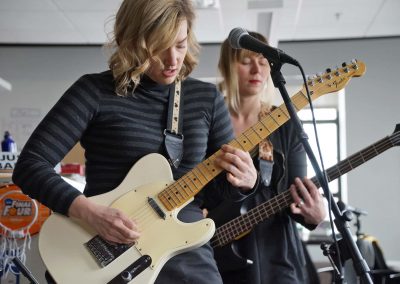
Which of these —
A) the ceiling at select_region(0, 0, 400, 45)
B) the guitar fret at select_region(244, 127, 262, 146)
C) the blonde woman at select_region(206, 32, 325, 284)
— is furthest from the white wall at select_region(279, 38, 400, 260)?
the guitar fret at select_region(244, 127, 262, 146)

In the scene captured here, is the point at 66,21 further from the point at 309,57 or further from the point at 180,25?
the point at 180,25

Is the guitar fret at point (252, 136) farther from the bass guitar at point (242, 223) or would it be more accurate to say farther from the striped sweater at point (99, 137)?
the bass guitar at point (242, 223)

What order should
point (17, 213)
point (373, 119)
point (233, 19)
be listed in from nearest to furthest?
point (17, 213)
point (233, 19)
point (373, 119)

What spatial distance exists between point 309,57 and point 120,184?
17.1 feet

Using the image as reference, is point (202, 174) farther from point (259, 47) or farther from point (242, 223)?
point (242, 223)

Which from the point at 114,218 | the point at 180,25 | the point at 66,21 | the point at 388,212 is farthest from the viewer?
the point at 388,212

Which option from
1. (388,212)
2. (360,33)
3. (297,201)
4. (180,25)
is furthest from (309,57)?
(180,25)

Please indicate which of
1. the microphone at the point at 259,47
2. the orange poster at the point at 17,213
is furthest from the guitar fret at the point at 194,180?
the orange poster at the point at 17,213

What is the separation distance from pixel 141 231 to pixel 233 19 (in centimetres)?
447

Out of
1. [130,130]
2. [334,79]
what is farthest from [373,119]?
[130,130]

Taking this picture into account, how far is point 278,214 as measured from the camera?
1974 millimetres

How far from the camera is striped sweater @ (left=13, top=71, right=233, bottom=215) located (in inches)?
52.0

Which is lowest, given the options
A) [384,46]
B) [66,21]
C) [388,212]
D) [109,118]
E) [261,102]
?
[388,212]

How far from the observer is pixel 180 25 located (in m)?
1.41
